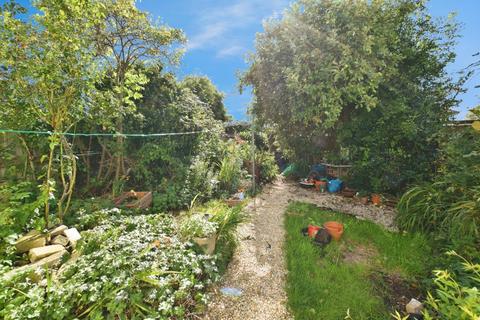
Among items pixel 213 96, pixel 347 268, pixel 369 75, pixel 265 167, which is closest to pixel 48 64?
pixel 347 268

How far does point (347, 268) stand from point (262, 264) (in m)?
1.12

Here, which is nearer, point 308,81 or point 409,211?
point 409,211

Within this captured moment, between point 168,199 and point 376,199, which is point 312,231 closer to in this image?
point 376,199

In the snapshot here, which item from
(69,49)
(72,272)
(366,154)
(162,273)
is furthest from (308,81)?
(72,272)

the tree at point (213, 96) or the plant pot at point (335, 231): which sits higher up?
the tree at point (213, 96)

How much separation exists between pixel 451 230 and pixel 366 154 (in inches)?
121

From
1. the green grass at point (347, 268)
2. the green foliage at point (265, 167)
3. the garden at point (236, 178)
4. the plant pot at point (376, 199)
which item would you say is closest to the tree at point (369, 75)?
the garden at point (236, 178)

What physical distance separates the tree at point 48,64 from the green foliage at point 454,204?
5015 millimetres

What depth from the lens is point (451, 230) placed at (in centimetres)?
274

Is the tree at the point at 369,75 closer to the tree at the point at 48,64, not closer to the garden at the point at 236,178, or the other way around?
the garden at the point at 236,178

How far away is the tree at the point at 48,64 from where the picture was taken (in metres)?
2.56

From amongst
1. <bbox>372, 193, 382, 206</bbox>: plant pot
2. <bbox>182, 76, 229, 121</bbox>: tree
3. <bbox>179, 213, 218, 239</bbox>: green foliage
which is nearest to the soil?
<bbox>179, 213, 218, 239</bbox>: green foliage

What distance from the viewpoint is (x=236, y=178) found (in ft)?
19.9

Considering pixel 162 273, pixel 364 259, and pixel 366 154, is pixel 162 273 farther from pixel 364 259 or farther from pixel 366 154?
pixel 366 154
